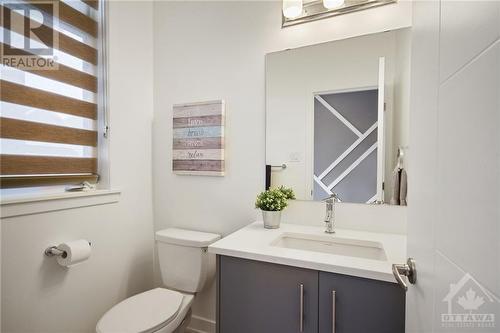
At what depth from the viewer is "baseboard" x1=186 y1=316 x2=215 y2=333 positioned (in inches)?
69.9

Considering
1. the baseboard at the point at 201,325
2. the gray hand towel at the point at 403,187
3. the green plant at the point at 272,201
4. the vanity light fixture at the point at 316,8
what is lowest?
the baseboard at the point at 201,325

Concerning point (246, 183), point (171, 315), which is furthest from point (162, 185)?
point (171, 315)

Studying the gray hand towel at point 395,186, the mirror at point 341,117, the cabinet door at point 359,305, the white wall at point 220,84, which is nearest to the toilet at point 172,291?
the white wall at point 220,84

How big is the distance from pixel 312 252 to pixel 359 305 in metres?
0.25

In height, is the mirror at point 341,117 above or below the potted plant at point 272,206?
above

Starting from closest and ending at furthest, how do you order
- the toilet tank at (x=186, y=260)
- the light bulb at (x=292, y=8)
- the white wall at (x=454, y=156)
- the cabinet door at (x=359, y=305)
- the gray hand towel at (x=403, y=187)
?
the white wall at (x=454, y=156)
the cabinet door at (x=359, y=305)
the gray hand towel at (x=403, y=187)
the light bulb at (x=292, y=8)
the toilet tank at (x=186, y=260)

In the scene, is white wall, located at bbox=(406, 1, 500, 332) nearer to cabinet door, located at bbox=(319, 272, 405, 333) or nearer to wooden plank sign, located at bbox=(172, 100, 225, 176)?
cabinet door, located at bbox=(319, 272, 405, 333)

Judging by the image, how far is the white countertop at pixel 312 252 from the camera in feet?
3.16

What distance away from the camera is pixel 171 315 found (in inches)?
51.4

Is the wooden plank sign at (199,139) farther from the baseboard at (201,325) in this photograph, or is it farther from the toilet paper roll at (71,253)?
the baseboard at (201,325)

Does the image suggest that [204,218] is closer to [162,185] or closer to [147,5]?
[162,185]

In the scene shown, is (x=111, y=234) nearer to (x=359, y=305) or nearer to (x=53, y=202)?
(x=53, y=202)

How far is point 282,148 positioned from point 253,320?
907 mm

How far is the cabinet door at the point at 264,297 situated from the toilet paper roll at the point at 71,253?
73 cm
